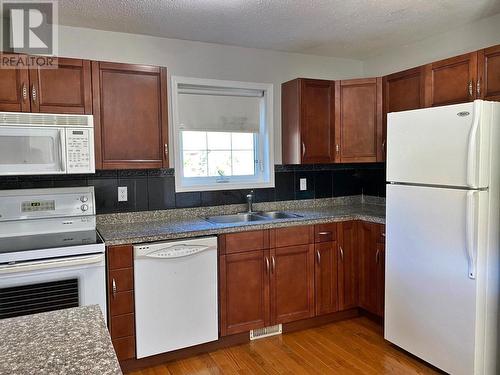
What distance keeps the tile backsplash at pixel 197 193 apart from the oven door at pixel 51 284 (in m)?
0.72

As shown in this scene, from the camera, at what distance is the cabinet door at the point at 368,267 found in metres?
3.06

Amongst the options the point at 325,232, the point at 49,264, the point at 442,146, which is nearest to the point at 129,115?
the point at 49,264

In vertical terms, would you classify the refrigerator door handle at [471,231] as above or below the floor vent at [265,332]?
above

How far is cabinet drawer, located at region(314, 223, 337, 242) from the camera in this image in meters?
3.05

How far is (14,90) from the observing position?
7.61 feet

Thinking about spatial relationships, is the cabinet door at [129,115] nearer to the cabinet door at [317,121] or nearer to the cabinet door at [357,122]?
the cabinet door at [317,121]

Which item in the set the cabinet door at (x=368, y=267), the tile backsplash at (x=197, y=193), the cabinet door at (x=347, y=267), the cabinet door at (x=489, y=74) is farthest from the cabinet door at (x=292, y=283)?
the cabinet door at (x=489, y=74)

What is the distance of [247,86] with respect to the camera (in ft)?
11.0

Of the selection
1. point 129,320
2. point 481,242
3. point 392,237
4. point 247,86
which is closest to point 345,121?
point 247,86

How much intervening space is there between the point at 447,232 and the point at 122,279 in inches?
78.8

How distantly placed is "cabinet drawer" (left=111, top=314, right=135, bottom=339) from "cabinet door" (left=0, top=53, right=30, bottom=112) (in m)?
1.41

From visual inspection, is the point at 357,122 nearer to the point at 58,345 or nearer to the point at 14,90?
the point at 14,90

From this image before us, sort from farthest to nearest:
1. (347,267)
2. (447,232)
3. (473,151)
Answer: (347,267) → (447,232) → (473,151)

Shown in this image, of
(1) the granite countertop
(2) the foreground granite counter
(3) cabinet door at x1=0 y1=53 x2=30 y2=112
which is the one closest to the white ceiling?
(3) cabinet door at x1=0 y1=53 x2=30 y2=112
